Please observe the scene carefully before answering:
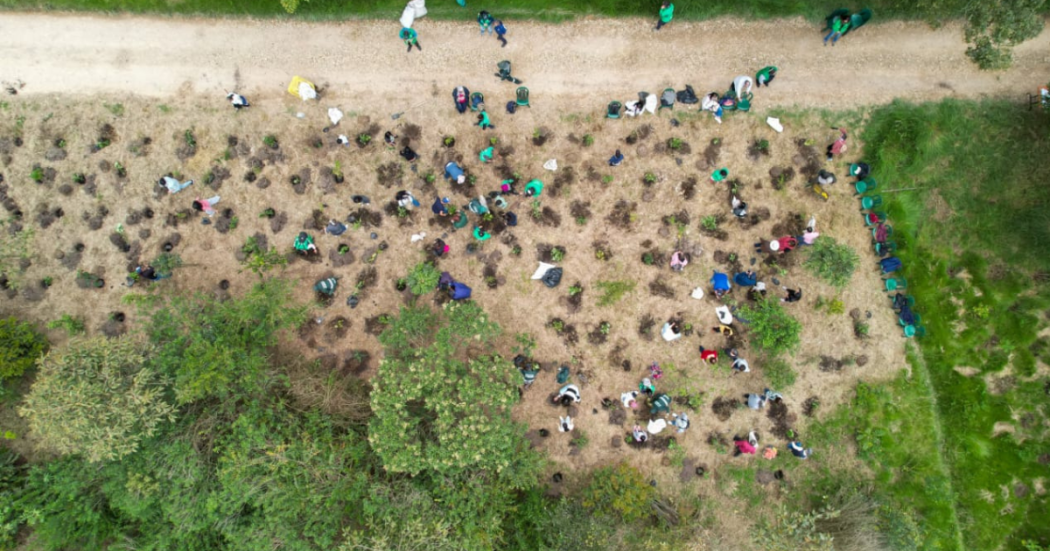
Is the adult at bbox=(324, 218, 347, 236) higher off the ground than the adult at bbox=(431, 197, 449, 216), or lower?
lower

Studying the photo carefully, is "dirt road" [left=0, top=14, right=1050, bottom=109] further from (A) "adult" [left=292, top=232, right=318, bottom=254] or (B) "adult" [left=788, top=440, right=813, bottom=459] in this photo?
(B) "adult" [left=788, top=440, right=813, bottom=459]

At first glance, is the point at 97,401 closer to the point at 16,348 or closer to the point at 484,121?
the point at 16,348

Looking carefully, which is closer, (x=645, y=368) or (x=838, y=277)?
(x=838, y=277)

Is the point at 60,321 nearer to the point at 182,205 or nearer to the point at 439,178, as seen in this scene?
the point at 182,205

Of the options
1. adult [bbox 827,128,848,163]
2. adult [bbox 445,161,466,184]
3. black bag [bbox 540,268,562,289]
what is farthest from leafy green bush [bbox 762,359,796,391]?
adult [bbox 445,161,466,184]

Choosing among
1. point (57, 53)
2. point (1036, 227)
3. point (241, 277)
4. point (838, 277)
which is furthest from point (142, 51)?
point (1036, 227)

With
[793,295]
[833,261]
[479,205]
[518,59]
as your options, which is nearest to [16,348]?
[479,205]
